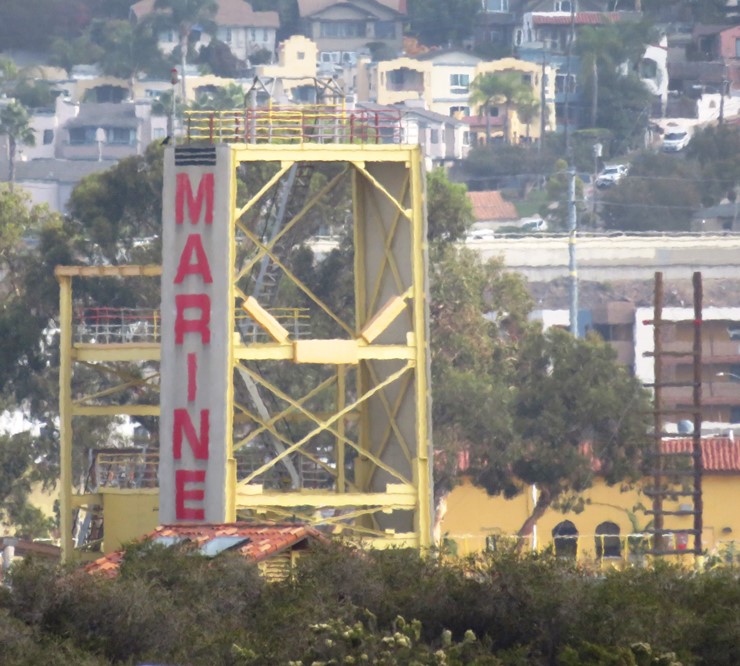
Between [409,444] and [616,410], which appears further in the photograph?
[616,410]

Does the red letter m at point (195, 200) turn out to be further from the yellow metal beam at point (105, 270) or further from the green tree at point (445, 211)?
the green tree at point (445, 211)

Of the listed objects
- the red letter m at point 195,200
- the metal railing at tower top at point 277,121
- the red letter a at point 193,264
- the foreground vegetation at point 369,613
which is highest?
the metal railing at tower top at point 277,121

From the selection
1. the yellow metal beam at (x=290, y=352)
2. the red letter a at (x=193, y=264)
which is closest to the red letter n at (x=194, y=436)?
the yellow metal beam at (x=290, y=352)

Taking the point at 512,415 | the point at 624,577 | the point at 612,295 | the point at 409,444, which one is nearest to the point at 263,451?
the point at 512,415

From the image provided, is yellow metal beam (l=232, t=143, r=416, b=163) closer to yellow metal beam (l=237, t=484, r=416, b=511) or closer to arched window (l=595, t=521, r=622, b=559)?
yellow metal beam (l=237, t=484, r=416, b=511)

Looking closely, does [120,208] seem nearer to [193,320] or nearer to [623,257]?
[193,320]

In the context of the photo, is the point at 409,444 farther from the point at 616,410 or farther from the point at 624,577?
the point at 616,410
